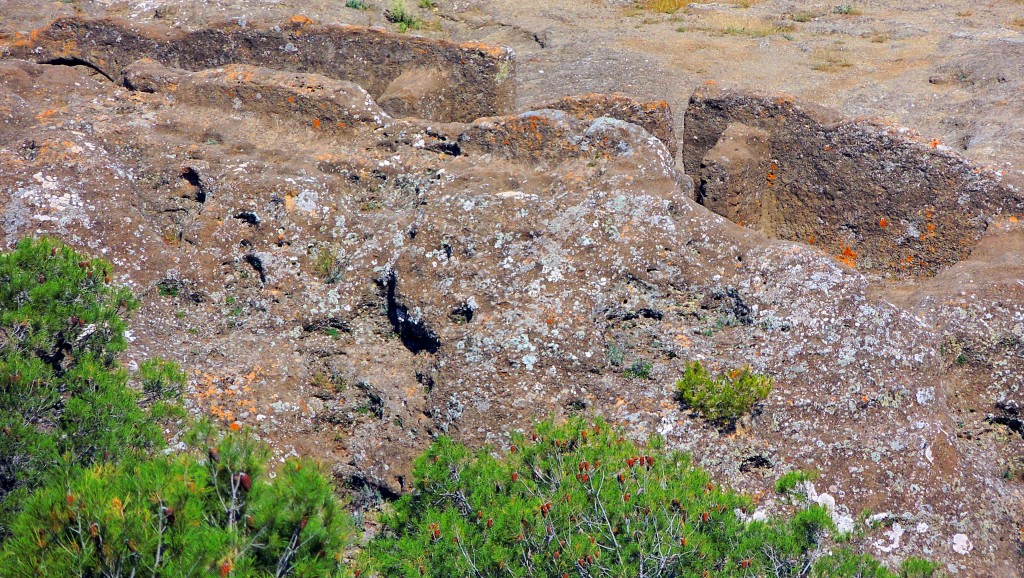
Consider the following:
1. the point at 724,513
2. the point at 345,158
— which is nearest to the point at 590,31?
the point at 345,158

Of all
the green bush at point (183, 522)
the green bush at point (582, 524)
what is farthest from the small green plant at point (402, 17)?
the green bush at point (183, 522)

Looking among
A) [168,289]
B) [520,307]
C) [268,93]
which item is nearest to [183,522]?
[520,307]

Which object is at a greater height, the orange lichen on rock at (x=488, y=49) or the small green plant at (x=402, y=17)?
the orange lichen on rock at (x=488, y=49)

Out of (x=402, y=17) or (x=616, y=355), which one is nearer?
(x=616, y=355)

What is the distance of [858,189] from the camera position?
28.0ft

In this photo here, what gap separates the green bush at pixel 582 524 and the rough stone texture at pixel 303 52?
5.43 m

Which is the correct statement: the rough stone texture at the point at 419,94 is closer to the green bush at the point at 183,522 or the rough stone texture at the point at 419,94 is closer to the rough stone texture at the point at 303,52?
the rough stone texture at the point at 303,52

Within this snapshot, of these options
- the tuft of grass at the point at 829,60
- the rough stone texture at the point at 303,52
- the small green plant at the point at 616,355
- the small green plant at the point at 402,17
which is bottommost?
the small green plant at the point at 402,17

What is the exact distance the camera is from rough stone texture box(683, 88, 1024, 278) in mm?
8117

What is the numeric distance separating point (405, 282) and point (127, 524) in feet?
11.8

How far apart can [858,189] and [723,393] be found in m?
3.31

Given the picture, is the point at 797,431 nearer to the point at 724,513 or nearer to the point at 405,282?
the point at 724,513

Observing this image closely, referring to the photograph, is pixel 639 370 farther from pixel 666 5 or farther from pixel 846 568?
pixel 666 5

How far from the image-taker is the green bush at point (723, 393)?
6234 mm
